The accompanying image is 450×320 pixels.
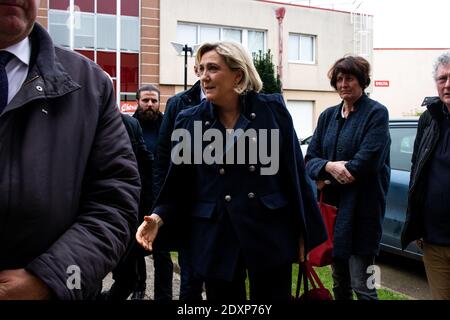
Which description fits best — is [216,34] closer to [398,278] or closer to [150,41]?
[150,41]

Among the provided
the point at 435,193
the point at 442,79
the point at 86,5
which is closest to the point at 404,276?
the point at 435,193

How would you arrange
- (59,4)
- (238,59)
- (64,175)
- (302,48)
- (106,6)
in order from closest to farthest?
(64,175), (238,59), (59,4), (106,6), (302,48)

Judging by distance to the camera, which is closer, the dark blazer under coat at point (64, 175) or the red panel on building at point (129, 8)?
the dark blazer under coat at point (64, 175)

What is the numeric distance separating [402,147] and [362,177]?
7.74 feet

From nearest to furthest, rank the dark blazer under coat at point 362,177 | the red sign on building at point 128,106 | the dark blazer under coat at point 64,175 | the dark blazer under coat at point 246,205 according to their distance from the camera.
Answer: the dark blazer under coat at point 64,175
the dark blazer under coat at point 246,205
the dark blazer under coat at point 362,177
the red sign on building at point 128,106

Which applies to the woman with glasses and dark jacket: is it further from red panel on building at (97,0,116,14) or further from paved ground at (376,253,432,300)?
red panel on building at (97,0,116,14)

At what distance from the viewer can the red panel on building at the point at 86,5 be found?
2337 cm

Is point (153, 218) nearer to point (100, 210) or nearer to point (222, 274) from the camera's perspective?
point (222, 274)

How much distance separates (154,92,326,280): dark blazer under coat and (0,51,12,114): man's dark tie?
4.32 feet

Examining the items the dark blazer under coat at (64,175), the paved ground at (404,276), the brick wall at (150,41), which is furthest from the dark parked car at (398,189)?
the brick wall at (150,41)

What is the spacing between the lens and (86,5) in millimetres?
23469

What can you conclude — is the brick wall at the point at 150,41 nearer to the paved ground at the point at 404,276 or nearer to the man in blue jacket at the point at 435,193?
the paved ground at the point at 404,276

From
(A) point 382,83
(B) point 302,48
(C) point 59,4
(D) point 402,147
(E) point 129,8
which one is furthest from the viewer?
(A) point 382,83

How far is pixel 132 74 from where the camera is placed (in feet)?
80.1
